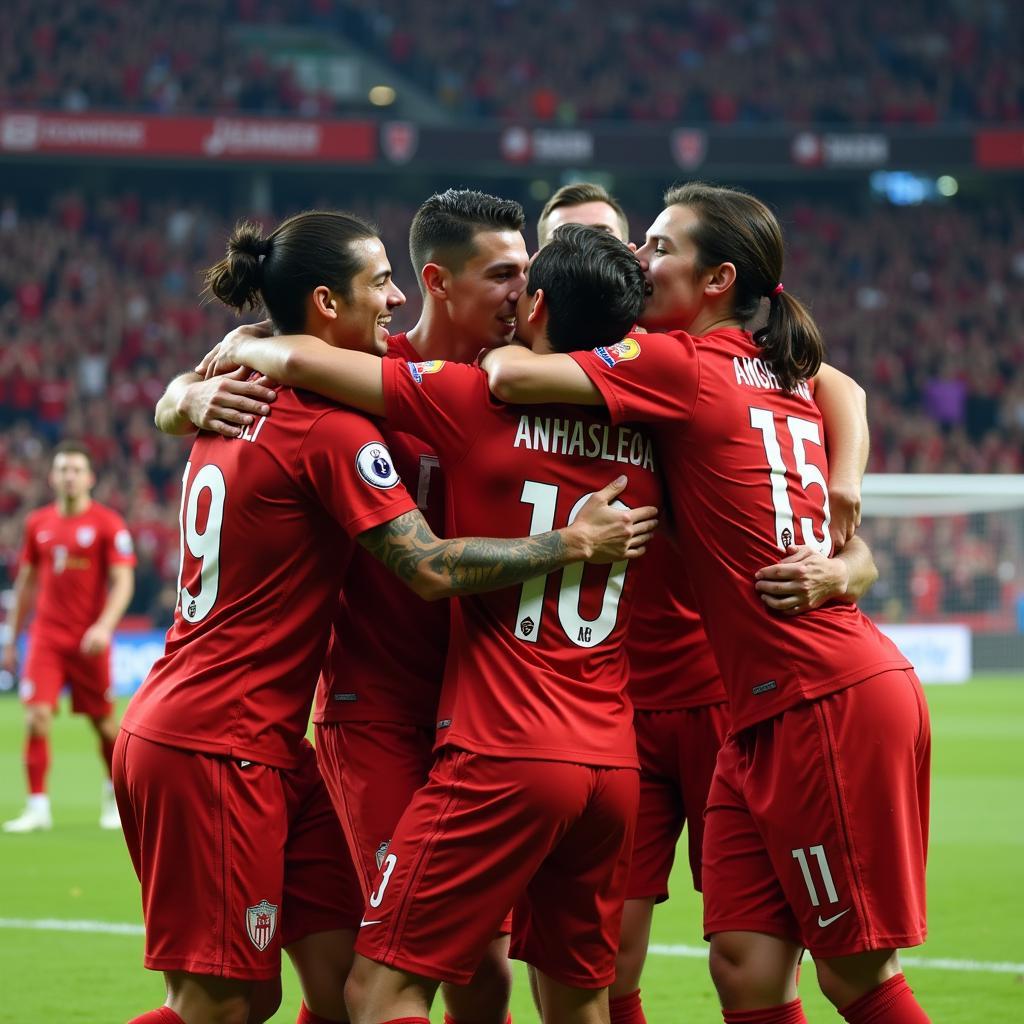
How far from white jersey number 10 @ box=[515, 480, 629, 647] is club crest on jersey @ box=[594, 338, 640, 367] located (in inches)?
12.6

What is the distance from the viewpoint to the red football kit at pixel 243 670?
11.9 feet

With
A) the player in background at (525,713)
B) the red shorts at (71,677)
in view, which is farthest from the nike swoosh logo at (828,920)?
the red shorts at (71,677)

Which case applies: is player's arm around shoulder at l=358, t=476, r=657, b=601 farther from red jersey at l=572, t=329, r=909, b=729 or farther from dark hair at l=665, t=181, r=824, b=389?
dark hair at l=665, t=181, r=824, b=389

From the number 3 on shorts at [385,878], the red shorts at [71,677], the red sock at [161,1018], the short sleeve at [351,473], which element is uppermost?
the short sleeve at [351,473]

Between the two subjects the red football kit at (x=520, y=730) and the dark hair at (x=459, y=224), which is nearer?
the red football kit at (x=520, y=730)

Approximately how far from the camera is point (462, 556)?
11.6 feet

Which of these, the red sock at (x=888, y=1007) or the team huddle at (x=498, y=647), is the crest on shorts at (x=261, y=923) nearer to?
the team huddle at (x=498, y=647)

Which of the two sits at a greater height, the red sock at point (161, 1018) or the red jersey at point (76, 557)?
the red jersey at point (76, 557)

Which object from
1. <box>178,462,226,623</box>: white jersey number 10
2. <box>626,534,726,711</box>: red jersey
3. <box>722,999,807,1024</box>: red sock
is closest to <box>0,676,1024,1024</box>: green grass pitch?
<box>626,534,726,711</box>: red jersey

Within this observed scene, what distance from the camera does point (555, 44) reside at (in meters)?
34.6

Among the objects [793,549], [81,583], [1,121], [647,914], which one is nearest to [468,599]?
[793,549]

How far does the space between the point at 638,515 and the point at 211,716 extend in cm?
111

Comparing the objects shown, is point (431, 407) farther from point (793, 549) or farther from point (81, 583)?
point (81, 583)

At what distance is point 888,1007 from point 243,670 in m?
1.71
